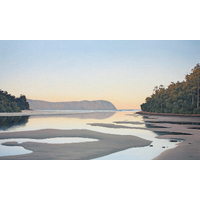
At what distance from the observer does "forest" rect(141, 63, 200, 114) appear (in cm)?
1280

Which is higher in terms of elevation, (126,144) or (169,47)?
(169,47)

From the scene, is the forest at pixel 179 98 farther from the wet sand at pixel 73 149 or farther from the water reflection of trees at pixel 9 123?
the water reflection of trees at pixel 9 123

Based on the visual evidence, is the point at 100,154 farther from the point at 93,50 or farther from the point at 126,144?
the point at 93,50

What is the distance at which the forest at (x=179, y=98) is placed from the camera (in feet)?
42.0

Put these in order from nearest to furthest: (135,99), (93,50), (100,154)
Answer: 1. (100,154)
2. (93,50)
3. (135,99)

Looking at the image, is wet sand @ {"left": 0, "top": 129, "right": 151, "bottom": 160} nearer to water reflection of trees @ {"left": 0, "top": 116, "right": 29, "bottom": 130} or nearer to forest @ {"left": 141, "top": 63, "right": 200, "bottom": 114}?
water reflection of trees @ {"left": 0, "top": 116, "right": 29, "bottom": 130}

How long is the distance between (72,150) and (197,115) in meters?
10.6

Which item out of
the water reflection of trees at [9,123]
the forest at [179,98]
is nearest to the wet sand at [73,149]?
the water reflection of trees at [9,123]

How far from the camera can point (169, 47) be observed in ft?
24.9

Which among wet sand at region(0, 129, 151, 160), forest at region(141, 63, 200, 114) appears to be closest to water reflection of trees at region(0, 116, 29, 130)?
wet sand at region(0, 129, 151, 160)

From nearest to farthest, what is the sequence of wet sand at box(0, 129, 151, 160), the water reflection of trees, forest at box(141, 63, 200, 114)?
wet sand at box(0, 129, 151, 160) → the water reflection of trees → forest at box(141, 63, 200, 114)

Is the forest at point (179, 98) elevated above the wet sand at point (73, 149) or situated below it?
Result: above
